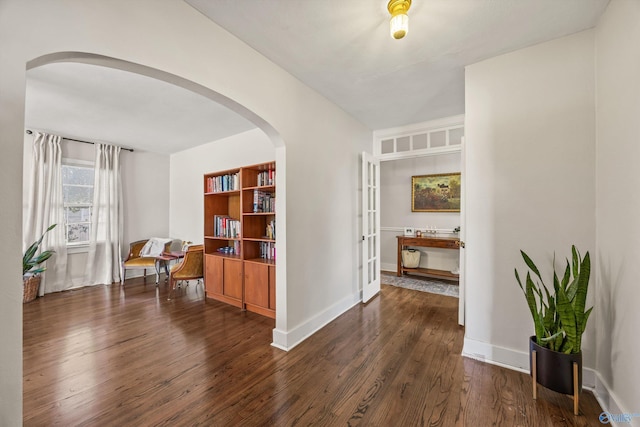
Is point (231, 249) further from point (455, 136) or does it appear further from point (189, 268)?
point (455, 136)

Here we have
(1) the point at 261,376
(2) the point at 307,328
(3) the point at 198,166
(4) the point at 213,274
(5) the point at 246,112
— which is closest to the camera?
(1) the point at 261,376

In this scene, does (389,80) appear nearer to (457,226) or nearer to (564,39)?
(564,39)

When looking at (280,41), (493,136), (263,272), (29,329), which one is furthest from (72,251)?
(493,136)

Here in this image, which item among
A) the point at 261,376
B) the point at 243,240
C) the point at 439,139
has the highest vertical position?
the point at 439,139

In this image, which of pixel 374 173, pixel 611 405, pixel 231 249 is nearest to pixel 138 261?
pixel 231 249

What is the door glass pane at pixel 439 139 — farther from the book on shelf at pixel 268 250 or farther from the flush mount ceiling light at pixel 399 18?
the book on shelf at pixel 268 250

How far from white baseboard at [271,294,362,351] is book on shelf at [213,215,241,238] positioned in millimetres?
1705

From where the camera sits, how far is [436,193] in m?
4.92

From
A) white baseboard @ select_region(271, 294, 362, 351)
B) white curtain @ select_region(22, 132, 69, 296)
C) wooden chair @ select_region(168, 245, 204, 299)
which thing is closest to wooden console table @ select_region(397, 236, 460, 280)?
white baseboard @ select_region(271, 294, 362, 351)

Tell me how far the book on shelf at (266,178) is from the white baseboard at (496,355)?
8.82 feet

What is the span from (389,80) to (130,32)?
82.4 inches

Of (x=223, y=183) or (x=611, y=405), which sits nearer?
(x=611, y=405)

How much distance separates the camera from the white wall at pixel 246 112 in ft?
3.29

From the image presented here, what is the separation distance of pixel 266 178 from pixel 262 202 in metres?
0.33
